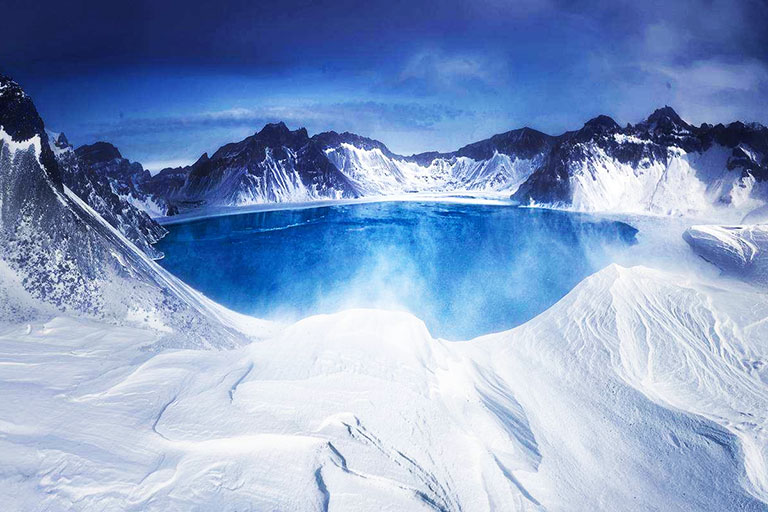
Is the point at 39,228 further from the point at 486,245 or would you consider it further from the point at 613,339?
the point at 486,245

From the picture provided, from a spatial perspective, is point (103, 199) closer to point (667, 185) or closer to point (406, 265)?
point (406, 265)

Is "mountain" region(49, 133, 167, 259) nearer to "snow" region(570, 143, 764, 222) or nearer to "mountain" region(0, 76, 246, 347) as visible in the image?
"mountain" region(0, 76, 246, 347)

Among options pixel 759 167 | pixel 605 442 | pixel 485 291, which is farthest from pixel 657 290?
pixel 759 167

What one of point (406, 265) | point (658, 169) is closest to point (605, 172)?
point (658, 169)

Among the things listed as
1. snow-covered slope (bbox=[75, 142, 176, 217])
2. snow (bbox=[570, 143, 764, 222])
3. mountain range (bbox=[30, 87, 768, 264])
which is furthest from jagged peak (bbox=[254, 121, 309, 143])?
snow (bbox=[570, 143, 764, 222])

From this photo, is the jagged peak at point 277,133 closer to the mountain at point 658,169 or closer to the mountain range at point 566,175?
the mountain range at point 566,175
